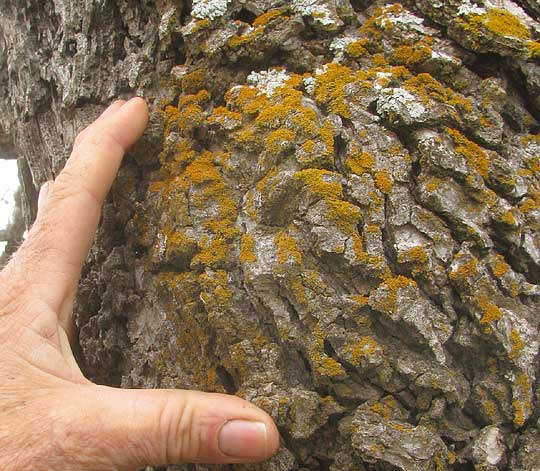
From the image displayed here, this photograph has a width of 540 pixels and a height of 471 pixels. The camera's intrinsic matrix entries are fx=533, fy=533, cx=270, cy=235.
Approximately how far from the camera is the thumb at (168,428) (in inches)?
75.3

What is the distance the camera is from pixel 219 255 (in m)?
2.31

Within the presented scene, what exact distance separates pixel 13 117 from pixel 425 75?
279 cm

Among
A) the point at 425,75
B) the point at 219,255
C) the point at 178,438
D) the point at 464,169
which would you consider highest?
the point at 425,75

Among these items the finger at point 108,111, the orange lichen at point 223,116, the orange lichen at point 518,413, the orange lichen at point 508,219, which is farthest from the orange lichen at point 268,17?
the orange lichen at point 518,413

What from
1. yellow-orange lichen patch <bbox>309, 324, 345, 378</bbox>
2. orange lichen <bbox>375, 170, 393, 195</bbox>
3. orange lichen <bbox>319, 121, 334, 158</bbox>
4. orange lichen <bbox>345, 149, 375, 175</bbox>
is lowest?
yellow-orange lichen patch <bbox>309, 324, 345, 378</bbox>

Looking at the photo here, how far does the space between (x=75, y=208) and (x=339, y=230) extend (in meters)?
1.27

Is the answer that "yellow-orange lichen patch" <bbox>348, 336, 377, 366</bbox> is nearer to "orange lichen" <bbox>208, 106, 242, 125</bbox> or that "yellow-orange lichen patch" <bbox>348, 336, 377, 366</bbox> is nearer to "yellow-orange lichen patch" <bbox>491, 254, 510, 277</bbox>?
"yellow-orange lichen patch" <bbox>491, 254, 510, 277</bbox>

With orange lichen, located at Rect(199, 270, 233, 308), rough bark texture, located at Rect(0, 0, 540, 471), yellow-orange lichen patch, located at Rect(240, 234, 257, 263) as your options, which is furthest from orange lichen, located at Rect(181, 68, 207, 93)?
orange lichen, located at Rect(199, 270, 233, 308)

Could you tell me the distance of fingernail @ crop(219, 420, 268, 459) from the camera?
1.97 metres

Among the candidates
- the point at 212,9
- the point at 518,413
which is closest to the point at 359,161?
the point at 212,9

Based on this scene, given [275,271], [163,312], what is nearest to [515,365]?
[275,271]

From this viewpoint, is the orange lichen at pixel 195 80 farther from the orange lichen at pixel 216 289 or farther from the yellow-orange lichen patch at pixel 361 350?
the yellow-orange lichen patch at pixel 361 350

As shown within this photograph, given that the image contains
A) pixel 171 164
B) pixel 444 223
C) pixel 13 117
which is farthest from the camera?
pixel 13 117

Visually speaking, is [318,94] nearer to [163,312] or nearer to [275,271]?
[275,271]
